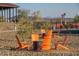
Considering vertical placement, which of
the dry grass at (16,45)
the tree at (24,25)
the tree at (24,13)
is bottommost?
the dry grass at (16,45)

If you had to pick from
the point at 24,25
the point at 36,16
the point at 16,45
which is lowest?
the point at 16,45

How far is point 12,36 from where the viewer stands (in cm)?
780

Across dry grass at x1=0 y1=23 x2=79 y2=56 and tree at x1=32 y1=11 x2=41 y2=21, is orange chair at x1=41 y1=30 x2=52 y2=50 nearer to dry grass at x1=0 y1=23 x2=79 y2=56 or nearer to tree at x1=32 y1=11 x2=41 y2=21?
dry grass at x1=0 y1=23 x2=79 y2=56

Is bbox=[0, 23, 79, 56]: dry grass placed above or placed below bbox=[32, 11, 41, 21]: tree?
below

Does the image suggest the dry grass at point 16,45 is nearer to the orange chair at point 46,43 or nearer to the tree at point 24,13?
the orange chair at point 46,43

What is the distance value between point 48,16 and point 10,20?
2.98 feet

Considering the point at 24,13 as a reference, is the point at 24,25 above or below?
below

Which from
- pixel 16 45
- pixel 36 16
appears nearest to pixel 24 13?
pixel 36 16

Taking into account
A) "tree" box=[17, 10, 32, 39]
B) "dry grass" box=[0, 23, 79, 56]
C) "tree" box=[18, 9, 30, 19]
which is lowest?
"dry grass" box=[0, 23, 79, 56]

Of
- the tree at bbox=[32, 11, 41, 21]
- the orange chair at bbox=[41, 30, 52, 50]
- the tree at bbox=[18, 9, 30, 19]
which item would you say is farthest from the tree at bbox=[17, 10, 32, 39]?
the orange chair at bbox=[41, 30, 52, 50]

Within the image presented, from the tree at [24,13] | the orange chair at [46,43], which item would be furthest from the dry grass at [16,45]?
the tree at [24,13]

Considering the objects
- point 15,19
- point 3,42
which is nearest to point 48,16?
point 15,19

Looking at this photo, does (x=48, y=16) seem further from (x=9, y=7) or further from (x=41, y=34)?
(x=9, y=7)

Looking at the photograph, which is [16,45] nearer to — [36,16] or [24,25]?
[24,25]
